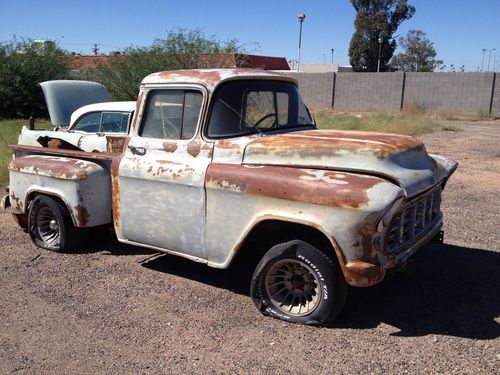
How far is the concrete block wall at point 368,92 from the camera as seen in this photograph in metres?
32.3

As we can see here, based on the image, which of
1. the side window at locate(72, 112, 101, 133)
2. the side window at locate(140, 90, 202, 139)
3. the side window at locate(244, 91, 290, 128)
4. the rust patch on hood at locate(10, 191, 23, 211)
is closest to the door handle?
the side window at locate(140, 90, 202, 139)

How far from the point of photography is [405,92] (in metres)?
32.0

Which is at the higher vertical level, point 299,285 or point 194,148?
point 194,148

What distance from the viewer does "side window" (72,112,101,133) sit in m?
8.16

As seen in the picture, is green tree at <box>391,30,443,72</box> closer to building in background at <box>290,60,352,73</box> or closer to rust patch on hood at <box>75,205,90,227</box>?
building in background at <box>290,60,352,73</box>

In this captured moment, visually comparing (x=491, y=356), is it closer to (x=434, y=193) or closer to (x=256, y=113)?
(x=434, y=193)

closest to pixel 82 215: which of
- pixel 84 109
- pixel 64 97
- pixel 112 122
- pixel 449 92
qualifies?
pixel 112 122

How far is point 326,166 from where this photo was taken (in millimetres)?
3785

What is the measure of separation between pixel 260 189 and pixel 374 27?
50542 mm

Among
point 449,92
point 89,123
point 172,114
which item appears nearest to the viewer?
point 172,114

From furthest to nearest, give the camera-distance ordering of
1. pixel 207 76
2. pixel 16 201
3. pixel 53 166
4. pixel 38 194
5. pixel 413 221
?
pixel 16 201
pixel 38 194
pixel 53 166
pixel 207 76
pixel 413 221

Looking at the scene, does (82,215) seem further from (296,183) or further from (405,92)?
(405,92)

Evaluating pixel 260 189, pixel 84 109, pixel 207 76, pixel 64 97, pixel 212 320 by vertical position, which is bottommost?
pixel 212 320

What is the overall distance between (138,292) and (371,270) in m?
2.19
